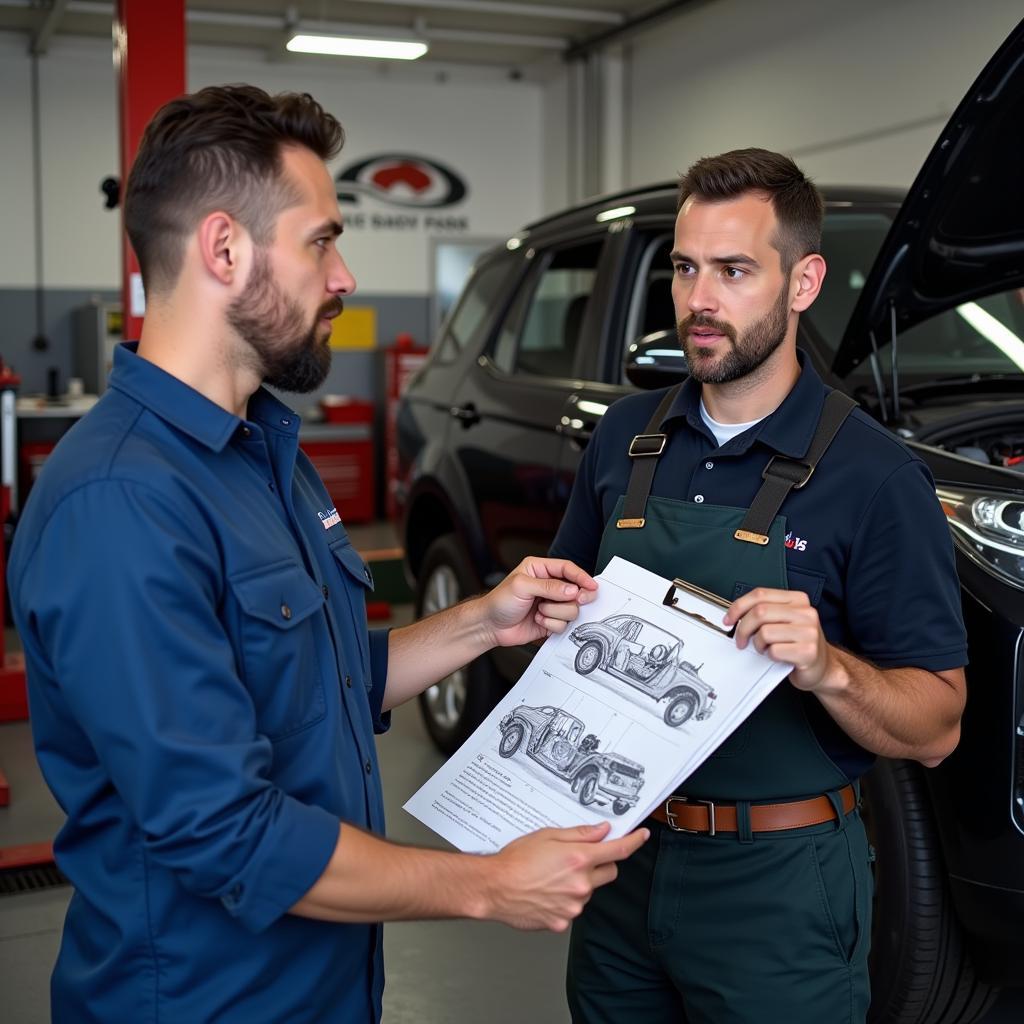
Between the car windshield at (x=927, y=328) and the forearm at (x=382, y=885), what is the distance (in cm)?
209

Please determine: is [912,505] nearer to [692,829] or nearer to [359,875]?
[692,829]

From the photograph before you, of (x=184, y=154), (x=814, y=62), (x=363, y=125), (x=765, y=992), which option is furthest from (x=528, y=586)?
(x=363, y=125)

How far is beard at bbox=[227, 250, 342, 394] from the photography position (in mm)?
1364

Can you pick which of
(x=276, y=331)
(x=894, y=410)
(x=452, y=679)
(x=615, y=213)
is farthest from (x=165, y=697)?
(x=452, y=679)

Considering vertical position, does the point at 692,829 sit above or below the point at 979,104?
below

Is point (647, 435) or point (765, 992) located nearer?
point (765, 992)

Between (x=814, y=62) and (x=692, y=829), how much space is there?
28.1ft

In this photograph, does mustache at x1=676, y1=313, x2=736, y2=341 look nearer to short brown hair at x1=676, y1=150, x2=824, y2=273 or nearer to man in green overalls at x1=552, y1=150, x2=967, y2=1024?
man in green overalls at x1=552, y1=150, x2=967, y2=1024

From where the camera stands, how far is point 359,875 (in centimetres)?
127

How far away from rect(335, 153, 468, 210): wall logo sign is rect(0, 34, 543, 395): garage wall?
9cm

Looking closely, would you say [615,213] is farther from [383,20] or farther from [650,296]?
[383,20]

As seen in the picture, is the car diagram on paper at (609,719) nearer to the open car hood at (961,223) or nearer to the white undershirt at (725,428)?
the white undershirt at (725,428)

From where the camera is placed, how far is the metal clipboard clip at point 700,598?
152 centimetres

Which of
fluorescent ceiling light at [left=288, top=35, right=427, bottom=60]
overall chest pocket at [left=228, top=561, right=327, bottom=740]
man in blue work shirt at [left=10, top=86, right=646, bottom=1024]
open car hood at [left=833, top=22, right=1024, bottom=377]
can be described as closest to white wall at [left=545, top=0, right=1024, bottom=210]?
fluorescent ceiling light at [left=288, top=35, right=427, bottom=60]
